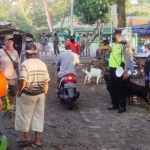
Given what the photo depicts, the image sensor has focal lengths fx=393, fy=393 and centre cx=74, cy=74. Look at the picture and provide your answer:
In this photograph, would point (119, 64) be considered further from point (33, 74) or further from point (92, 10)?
point (92, 10)

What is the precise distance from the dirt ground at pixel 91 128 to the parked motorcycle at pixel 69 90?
225mm

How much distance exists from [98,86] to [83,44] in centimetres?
1526

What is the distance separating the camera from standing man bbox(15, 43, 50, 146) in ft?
20.6

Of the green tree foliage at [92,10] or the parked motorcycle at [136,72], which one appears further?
the green tree foliage at [92,10]

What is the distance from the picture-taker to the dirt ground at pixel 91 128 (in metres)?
6.52

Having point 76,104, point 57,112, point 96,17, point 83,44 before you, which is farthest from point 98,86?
point 96,17

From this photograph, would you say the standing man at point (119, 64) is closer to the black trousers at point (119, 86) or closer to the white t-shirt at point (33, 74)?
the black trousers at point (119, 86)

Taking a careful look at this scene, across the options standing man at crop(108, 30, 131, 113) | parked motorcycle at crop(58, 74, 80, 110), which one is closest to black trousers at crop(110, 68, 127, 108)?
standing man at crop(108, 30, 131, 113)

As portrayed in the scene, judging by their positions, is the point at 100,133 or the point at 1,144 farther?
the point at 100,133

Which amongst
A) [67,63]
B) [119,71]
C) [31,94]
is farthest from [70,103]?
[31,94]

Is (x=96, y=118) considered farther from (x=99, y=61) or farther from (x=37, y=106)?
(x=99, y=61)

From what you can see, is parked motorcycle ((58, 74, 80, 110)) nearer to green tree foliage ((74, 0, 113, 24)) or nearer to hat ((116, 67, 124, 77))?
hat ((116, 67, 124, 77))

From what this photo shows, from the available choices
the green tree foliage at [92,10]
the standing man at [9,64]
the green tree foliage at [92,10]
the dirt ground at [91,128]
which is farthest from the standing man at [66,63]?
the green tree foliage at [92,10]

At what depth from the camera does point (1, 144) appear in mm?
5789
